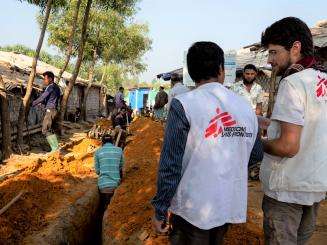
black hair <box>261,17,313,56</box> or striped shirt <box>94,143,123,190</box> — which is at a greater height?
black hair <box>261,17,313,56</box>

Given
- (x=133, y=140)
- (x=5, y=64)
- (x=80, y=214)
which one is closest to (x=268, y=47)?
(x=80, y=214)

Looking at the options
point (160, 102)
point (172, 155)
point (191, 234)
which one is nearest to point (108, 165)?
point (191, 234)

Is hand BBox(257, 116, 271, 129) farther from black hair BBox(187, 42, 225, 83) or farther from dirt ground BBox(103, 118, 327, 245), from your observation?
dirt ground BBox(103, 118, 327, 245)

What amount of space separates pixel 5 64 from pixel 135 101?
32.4 meters

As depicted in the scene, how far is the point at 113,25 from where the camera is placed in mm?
33094

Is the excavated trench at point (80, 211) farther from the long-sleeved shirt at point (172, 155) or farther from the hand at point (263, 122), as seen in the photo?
the long-sleeved shirt at point (172, 155)

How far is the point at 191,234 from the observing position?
100 inches

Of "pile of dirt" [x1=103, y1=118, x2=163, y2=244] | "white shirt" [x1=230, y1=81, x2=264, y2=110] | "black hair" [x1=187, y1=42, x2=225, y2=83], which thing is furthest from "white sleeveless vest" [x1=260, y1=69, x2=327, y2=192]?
"white shirt" [x1=230, y1=81, x2=264, y2=110]

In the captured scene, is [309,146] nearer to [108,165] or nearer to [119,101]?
[108,165]

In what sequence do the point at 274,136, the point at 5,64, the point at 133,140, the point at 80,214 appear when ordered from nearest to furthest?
1. the point at 274,136
2. the point at 80,214
3. the point at 133,140
4. the point at 5,64

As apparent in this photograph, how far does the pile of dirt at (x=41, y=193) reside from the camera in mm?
6090

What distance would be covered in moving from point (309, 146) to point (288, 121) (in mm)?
229

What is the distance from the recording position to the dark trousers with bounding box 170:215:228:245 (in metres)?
2.54

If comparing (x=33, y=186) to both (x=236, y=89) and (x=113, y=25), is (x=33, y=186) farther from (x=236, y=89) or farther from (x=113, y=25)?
(x=113, y=25)
